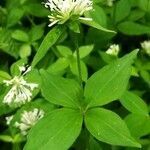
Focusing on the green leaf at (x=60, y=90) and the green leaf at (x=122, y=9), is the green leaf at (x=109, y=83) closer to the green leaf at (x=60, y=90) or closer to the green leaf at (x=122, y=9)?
the green leaf at (x=60, y=90)

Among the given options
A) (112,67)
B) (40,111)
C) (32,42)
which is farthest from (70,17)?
(32,42)

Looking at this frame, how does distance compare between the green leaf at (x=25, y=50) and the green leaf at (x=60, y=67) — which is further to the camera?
the green leaf at (x=25, y=50)

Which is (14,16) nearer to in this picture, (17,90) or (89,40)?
(89,40)

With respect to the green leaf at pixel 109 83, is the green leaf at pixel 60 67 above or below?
below

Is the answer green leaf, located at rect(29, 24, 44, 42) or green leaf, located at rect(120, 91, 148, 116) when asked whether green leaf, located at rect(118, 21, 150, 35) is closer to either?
green leaf, located at rect(29, 24, 44, 42)

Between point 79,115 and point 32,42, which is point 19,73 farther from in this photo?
point 32,42

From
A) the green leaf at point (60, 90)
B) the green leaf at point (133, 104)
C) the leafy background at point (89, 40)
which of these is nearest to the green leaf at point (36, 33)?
the leafy background at point (89, 40)

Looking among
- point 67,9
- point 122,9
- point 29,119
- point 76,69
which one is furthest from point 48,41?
point 122,9

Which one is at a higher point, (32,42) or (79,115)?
(79,115)
